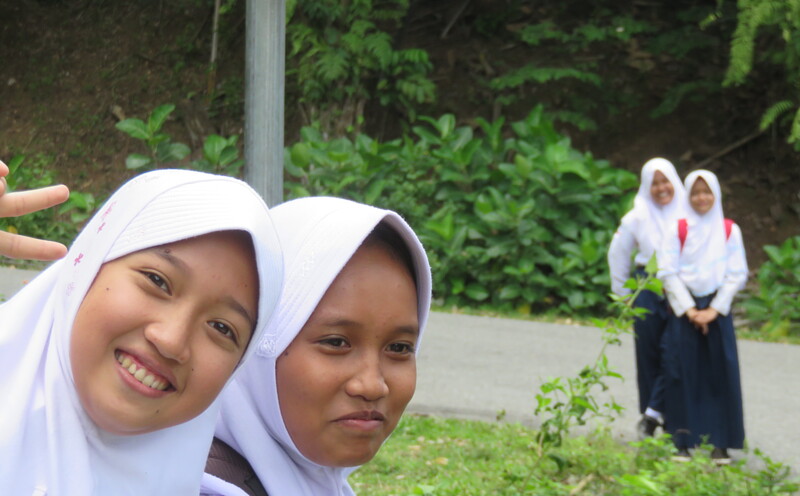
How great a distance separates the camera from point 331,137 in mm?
12820

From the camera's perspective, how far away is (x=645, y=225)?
6.56m

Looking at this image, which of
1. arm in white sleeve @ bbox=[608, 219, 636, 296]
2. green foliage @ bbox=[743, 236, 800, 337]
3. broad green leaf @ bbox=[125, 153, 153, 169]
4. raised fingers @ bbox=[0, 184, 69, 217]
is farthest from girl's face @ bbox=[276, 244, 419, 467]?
broad green leaf @ bbox=[125, 153, 153, 169]

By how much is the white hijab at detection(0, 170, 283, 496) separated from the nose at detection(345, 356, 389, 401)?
239 mm

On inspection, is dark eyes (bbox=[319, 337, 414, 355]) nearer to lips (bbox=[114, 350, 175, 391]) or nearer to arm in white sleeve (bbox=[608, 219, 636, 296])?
lips (bbox=[114, 350, 175, 391])

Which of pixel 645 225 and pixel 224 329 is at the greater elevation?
pixel 645 225

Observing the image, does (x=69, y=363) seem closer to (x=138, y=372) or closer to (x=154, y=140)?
(x=138, y=372)

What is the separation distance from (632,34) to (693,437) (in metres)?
9.45

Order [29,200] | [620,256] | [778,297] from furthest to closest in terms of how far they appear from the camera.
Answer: [778,297] < [620,256] < [29,200]

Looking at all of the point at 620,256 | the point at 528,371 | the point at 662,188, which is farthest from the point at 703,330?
the point at 528,371

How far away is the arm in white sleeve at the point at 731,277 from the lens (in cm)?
629

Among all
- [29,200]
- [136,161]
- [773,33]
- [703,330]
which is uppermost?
[773,33]

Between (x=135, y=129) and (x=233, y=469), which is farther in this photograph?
(x=135, y=129)

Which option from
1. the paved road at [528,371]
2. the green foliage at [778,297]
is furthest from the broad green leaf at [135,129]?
the green foliage at [778,297]

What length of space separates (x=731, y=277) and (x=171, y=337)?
207 inches
